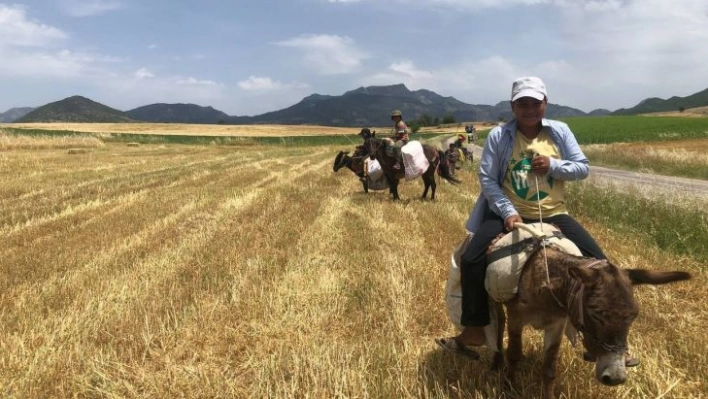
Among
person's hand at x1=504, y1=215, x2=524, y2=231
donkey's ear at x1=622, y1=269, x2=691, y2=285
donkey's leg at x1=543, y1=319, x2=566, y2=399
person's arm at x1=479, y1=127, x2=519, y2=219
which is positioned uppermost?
person's arm at x1=479, y1=127, x2=519, y2=219

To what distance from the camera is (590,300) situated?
262 cm

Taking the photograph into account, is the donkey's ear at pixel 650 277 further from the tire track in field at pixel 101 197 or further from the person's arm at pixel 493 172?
the tire track in field at pixel 101 197

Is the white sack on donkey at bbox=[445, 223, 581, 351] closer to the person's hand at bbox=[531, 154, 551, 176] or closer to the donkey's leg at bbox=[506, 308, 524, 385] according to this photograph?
the donkey's leg at bbox=[506, 308, 524, 385]

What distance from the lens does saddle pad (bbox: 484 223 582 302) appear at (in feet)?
10.6

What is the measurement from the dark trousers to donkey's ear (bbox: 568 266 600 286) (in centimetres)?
77

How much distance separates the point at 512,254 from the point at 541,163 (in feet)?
2.31

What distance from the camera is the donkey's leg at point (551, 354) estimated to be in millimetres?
3119

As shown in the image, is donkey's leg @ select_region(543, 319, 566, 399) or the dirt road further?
the dirt road

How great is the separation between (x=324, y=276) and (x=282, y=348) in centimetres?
185

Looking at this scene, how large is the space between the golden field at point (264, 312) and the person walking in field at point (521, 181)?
73 centimetres

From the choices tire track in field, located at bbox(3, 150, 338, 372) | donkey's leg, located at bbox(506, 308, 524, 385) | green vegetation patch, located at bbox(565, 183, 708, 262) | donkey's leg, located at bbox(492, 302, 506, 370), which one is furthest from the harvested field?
donkey's leg, located at bbox(506, 308, 524, 385)

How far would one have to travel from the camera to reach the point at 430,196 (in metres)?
14.2

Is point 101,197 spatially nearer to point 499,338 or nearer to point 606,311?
point 499,338

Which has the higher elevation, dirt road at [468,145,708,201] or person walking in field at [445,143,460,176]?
person walking in field at [445,143,460,176]
